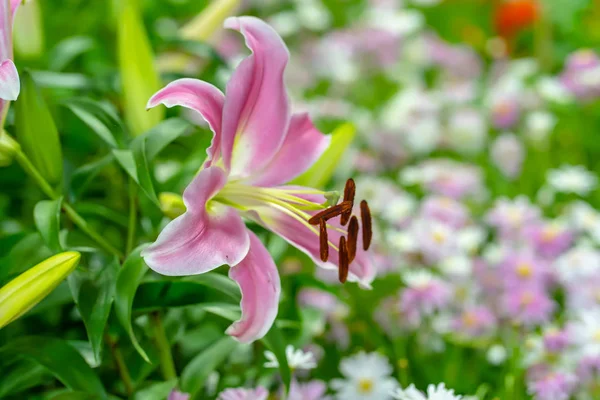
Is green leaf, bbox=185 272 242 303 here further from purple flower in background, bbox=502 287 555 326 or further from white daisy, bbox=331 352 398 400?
purple flower in background, bbox=502 287 555 326

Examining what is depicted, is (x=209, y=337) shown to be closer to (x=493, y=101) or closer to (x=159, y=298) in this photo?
(x=159, y=298)

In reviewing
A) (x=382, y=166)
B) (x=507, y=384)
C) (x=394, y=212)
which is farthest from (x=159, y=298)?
(x=382, y=166)

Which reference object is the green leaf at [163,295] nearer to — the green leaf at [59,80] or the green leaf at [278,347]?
the green leaf at [278,347]

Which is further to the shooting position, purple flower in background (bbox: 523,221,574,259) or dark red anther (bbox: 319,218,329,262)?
purple flower in background (bbox: 523,221,574,259)

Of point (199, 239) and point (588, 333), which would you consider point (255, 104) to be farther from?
point (588, 333)

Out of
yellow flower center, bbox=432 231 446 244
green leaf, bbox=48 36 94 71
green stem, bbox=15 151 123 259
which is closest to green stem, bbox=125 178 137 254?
green stem, bbox=15 151 123 259

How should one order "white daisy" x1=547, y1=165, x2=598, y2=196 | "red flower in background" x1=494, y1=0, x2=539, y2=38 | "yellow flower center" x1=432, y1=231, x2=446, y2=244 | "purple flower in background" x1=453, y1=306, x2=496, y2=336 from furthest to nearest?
"red flower in background" x1=494, y1=0, x2=539, y2=38 < "white daisy" x1=547, y1=165, x2=598, y2=196 < "yellow flower center" x1=432, y1=231, x2=446, y2=244 < "purple flower in background" x1=453, y1=306, x2=496, y2=336

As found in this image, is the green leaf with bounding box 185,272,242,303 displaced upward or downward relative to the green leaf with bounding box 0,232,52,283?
downward
